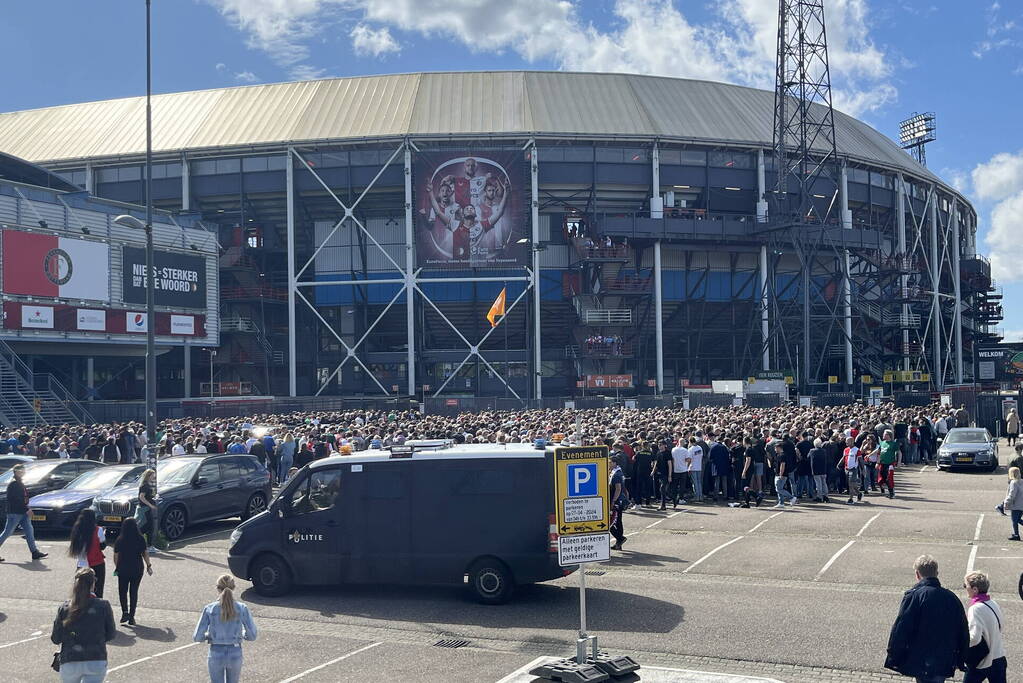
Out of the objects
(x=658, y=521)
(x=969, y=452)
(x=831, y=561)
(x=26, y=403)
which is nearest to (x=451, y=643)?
(x=831, y=561)

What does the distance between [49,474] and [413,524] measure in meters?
12.3

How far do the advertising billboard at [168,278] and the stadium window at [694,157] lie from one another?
3098 centimetres

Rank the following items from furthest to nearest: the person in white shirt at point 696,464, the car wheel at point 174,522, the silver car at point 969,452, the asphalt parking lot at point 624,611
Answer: the silver car at point 969,452 → the person in white shirt at point 696,464 → the car wheel at point 174,522 → the asphalt parking lot at point 624,611

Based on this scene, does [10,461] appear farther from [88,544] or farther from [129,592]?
[129,592]

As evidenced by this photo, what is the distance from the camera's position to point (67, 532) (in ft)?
64.3

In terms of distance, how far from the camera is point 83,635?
25.0 feet

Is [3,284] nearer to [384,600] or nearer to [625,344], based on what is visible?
[625,344]

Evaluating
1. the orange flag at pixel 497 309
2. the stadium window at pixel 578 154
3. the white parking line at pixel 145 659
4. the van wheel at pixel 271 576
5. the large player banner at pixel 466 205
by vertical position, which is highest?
the stadium window at pixel 578 154

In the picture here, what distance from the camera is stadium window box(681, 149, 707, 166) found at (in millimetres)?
61375

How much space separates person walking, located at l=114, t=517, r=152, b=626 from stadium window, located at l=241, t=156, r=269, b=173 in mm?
51515

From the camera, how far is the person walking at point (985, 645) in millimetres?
7352

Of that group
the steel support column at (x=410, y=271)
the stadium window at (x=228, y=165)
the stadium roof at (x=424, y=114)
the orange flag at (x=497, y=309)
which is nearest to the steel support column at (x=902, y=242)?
the stadium roof at (x=424, y=114)

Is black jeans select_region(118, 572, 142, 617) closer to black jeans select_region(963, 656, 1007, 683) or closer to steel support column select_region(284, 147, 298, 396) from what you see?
black jeans select_region(963, 656, 1007, 683)

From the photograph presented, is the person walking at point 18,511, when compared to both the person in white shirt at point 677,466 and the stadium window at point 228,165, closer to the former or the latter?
the person in white shirt at point 677,466
